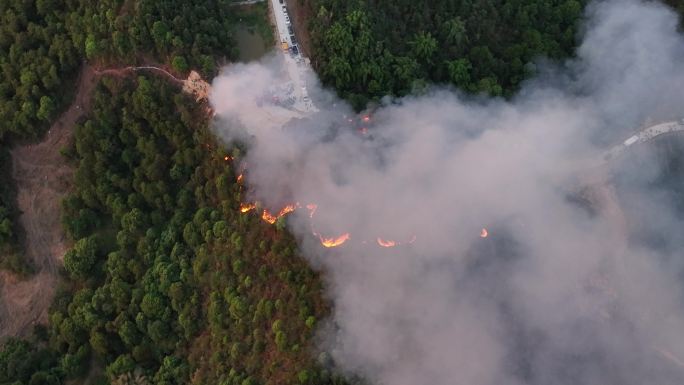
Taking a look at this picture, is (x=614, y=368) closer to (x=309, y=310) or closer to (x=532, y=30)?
(x=309, y=310)

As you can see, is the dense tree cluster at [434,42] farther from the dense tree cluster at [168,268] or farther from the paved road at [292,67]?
the dense tree cluster at [168,268]

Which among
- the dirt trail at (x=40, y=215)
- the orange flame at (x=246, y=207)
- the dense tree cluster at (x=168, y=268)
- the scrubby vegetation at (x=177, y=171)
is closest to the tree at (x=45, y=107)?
the scrubby vegetation at (x=177, y=171)

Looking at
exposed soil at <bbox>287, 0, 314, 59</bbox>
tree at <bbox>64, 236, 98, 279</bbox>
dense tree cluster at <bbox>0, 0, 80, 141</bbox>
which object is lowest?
tree at <bbox>64, 236, 98, 279</bbox>

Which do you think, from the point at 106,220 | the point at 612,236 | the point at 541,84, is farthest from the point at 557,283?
the point at 106,220

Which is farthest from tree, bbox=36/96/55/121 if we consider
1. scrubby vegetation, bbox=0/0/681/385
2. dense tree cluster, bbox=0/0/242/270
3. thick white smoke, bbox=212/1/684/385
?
thick white smoke, bbox=212/1/684/385

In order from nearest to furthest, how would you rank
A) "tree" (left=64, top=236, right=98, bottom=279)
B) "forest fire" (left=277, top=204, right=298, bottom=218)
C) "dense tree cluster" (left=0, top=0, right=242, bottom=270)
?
"forest fire" (left=277, top=204, right=298, bottom=218), "dense tree cluster" (left=0, top=0, right=242, bottom=270), "tree" (left=64, top=236, right=98, bottom=279)

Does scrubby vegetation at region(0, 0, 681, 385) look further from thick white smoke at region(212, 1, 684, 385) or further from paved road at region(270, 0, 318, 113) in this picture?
thick white smoke at region(212, 1, 684, 385)

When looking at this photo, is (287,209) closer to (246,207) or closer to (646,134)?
(246,207)
